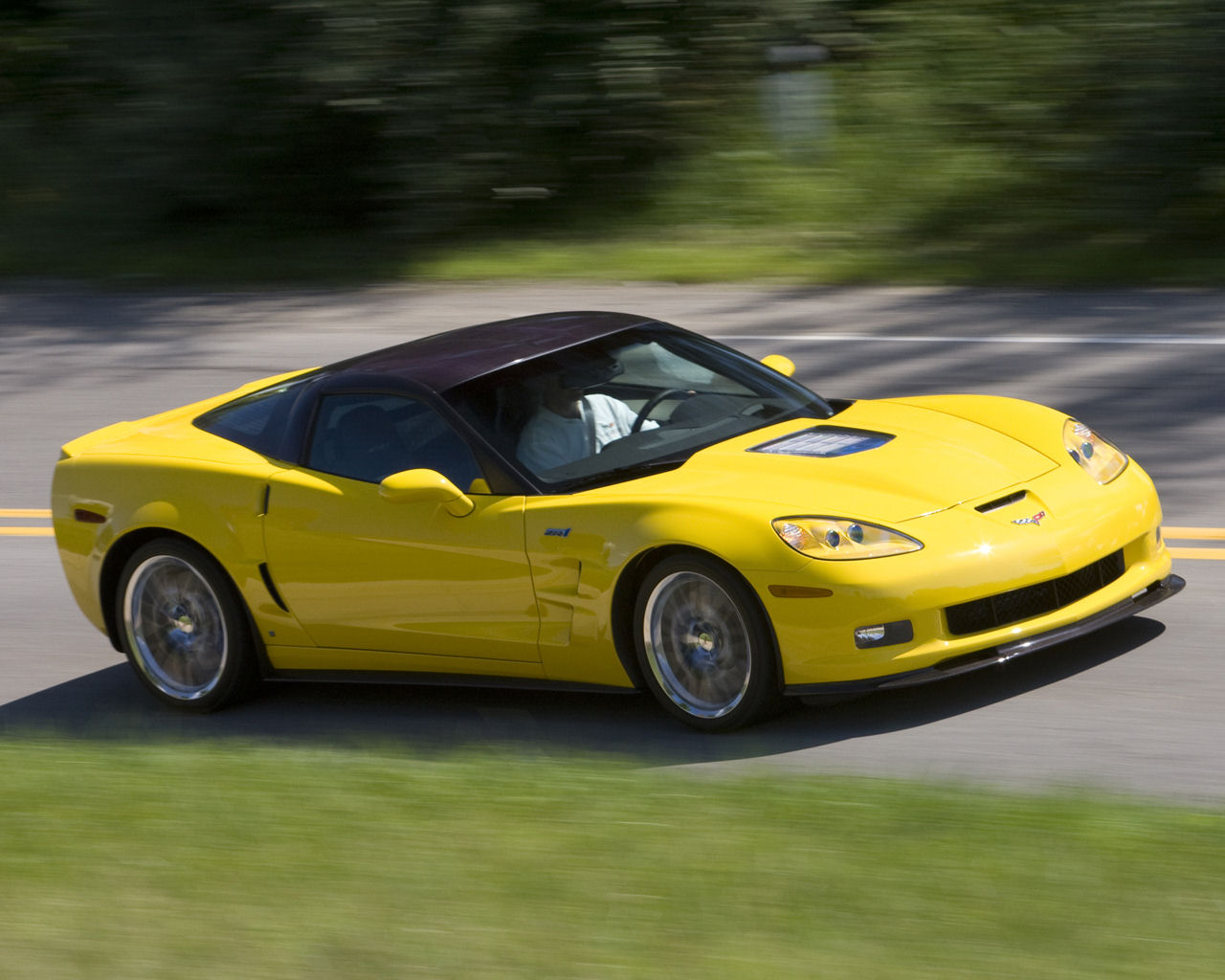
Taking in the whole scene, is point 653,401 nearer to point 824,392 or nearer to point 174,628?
point 174,628

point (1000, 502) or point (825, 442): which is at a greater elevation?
point (825, 442)

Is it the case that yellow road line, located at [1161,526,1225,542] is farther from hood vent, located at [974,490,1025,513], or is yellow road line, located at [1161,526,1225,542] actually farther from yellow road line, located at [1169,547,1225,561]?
hood vent, located at [974,490,1025,513]

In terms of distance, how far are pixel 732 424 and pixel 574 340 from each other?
650 millimetres

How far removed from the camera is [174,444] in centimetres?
709

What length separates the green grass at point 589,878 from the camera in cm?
368

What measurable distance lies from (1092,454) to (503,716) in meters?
2.21

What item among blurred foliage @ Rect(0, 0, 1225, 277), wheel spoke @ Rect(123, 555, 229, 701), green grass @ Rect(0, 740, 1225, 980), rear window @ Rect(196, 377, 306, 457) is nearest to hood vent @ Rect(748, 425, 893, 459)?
green grass @ Rect(0, 740, 1225, 980)

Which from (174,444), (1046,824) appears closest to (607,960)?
(1046,824)

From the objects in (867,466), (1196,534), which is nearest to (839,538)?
(867,466)

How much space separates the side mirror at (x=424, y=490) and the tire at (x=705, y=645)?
2.36ft

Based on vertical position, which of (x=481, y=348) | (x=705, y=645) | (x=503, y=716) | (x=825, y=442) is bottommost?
(x=503, y=716)

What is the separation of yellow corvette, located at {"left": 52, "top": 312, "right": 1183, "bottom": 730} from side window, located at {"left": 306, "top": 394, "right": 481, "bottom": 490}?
11 millimetres

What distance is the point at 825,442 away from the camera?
20.4ft

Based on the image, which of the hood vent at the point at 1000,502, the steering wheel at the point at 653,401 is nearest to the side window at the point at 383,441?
the steering wheel at the point at 653,401
